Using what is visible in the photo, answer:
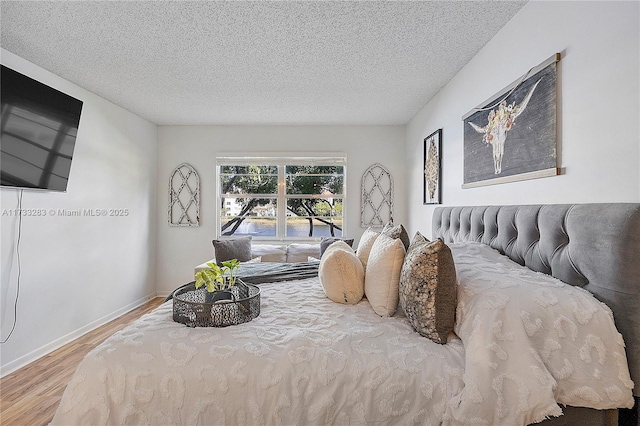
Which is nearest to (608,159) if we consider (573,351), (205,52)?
(573,351)

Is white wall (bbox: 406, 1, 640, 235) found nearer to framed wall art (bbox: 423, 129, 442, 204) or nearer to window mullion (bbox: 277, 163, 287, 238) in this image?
framed wall art (bbox: 423, 129, 442, 204)

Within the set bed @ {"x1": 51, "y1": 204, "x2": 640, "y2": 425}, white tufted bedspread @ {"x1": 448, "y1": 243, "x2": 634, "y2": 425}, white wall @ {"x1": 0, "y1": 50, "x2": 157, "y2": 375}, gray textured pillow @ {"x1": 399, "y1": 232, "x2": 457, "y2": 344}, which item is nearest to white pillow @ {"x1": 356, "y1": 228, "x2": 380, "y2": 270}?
gray textured pillow @ {"x1": 399, "y1": 232, "x2": 457, "y2": 344}

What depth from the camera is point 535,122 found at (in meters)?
1.70

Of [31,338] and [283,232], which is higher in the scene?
[283,232]

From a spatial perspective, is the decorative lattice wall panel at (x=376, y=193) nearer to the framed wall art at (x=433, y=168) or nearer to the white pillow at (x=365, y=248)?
the framed wall art at (x=433, y=168)

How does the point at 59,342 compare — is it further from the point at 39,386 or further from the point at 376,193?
the point at 376,193

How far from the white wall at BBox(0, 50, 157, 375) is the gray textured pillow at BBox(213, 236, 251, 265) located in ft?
3.90

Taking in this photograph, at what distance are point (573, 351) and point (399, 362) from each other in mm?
572

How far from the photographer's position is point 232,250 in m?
3.82

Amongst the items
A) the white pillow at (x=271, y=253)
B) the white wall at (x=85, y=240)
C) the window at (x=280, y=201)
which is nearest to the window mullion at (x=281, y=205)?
the window at (x=280, y=201)

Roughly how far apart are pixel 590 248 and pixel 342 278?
1056mm

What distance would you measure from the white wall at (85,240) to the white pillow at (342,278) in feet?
8.46

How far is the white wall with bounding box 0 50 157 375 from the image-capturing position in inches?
104

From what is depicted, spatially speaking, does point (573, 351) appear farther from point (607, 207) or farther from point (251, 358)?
point (251, 358)
